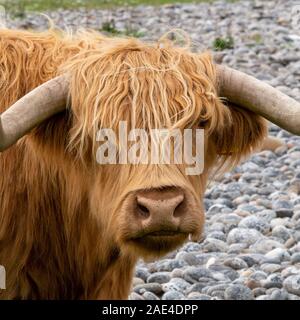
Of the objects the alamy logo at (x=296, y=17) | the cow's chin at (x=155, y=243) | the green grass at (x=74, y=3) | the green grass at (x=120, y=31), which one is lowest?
the cow's chin at (x=155, y=243)

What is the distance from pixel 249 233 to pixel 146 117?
3.41 metres

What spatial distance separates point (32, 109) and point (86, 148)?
39cm

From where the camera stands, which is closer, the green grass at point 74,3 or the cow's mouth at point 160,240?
the cow's mouth at point 160,240

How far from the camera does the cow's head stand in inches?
230

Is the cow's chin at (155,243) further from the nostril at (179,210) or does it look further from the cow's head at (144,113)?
the nostril at (179,210)

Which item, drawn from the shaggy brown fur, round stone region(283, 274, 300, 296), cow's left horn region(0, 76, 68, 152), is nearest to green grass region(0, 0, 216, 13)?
round stone region(283, 274, 300, 296)

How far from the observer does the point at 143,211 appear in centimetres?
570

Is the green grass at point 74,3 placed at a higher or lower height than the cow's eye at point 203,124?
higher

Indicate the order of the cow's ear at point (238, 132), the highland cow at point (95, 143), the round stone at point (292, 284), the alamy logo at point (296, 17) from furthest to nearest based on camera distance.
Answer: the alamy logo at point (296, 17) → the round stone at point (292, 284) → the cow's ear at point (238, 132) → the highland cow at point (95, 143)

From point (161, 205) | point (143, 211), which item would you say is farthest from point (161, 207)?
point (143, 211)

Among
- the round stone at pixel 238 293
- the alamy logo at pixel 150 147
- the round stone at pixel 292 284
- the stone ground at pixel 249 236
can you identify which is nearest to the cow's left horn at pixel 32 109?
the alamy logo at pixel 150 147

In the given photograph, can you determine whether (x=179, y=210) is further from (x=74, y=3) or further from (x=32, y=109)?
(x=74, y=3)

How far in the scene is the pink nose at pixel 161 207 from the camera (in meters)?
5.57

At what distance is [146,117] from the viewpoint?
20.0 feet
